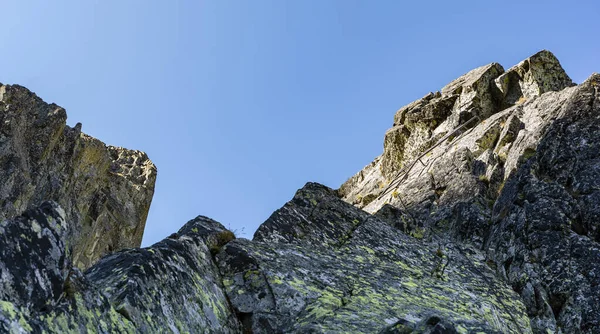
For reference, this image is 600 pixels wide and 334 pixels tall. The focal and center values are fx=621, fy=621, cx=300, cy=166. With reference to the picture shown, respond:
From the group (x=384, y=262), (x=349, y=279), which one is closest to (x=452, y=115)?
(x=384, y=262)

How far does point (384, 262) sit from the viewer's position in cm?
1588

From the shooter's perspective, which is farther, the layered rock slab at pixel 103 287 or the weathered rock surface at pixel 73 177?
the weathered rock surface at pixel 73 177

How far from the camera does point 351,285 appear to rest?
13.1m

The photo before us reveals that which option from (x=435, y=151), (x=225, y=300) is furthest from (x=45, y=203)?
(x=435, y=151)

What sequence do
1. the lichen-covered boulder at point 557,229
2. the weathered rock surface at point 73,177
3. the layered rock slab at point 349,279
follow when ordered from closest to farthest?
1. the layered rock slab at point 349,279
2. the lichen-covered boulder at point 557,229
3. the weathered rock surface at point 73,177

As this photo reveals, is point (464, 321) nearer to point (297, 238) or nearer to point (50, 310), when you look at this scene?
point (297, 238)

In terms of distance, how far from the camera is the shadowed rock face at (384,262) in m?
8.40

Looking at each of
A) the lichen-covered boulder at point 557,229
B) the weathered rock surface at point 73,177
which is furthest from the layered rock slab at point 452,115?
the weathered rock surface at point 73,177

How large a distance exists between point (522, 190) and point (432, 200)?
234 inches

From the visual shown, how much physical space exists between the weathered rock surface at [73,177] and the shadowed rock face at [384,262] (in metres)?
24.9

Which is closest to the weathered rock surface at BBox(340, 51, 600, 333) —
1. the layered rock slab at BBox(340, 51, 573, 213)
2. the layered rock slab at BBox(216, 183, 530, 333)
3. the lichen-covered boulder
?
the lichen-covered boulder

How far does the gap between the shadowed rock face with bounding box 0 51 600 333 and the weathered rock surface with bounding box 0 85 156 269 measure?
24936 mm

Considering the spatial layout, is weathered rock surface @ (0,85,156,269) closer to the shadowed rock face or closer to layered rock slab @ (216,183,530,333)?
the shadowed rock face

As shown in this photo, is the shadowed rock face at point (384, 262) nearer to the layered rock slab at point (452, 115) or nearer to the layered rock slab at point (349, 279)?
the layered rock slab at point (349, 279)
